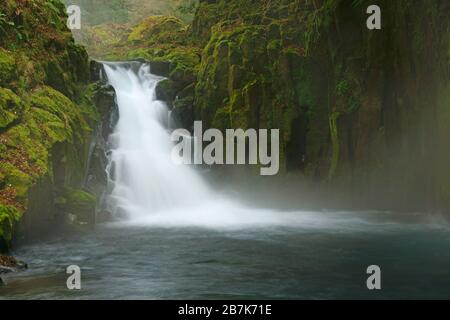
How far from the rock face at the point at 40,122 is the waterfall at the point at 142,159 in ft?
7.46

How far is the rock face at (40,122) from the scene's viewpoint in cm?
1270

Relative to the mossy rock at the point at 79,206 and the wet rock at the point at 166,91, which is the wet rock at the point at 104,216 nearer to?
the mossy rock at the point at 79,206

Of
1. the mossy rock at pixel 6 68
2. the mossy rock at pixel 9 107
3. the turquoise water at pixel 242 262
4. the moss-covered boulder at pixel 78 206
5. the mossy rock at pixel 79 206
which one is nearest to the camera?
the turquoise water at pixel 242 262

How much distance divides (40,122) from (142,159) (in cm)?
648

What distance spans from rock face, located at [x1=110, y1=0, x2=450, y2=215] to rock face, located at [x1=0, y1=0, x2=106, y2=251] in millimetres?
6128

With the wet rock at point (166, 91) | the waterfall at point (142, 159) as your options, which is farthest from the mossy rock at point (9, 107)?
the wet rock at point (166, 91)

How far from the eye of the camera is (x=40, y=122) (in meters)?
14.7

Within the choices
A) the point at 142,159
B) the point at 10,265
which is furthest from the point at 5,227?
the point at 142,159

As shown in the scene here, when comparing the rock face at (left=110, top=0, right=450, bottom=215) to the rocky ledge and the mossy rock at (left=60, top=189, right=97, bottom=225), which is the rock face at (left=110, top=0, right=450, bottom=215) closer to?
the mossy rock at (left=60, top=189, right=97, bottom=225)

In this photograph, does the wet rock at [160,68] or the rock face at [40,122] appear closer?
the rock face at [40,122]

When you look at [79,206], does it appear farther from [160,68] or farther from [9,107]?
[160,68]

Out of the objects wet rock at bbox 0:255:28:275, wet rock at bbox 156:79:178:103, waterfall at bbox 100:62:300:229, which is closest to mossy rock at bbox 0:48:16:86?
waterfall at bbox 100:62:300:229

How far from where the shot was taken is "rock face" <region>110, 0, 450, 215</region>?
16734 millimetres

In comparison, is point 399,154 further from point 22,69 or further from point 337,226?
point 22,69
